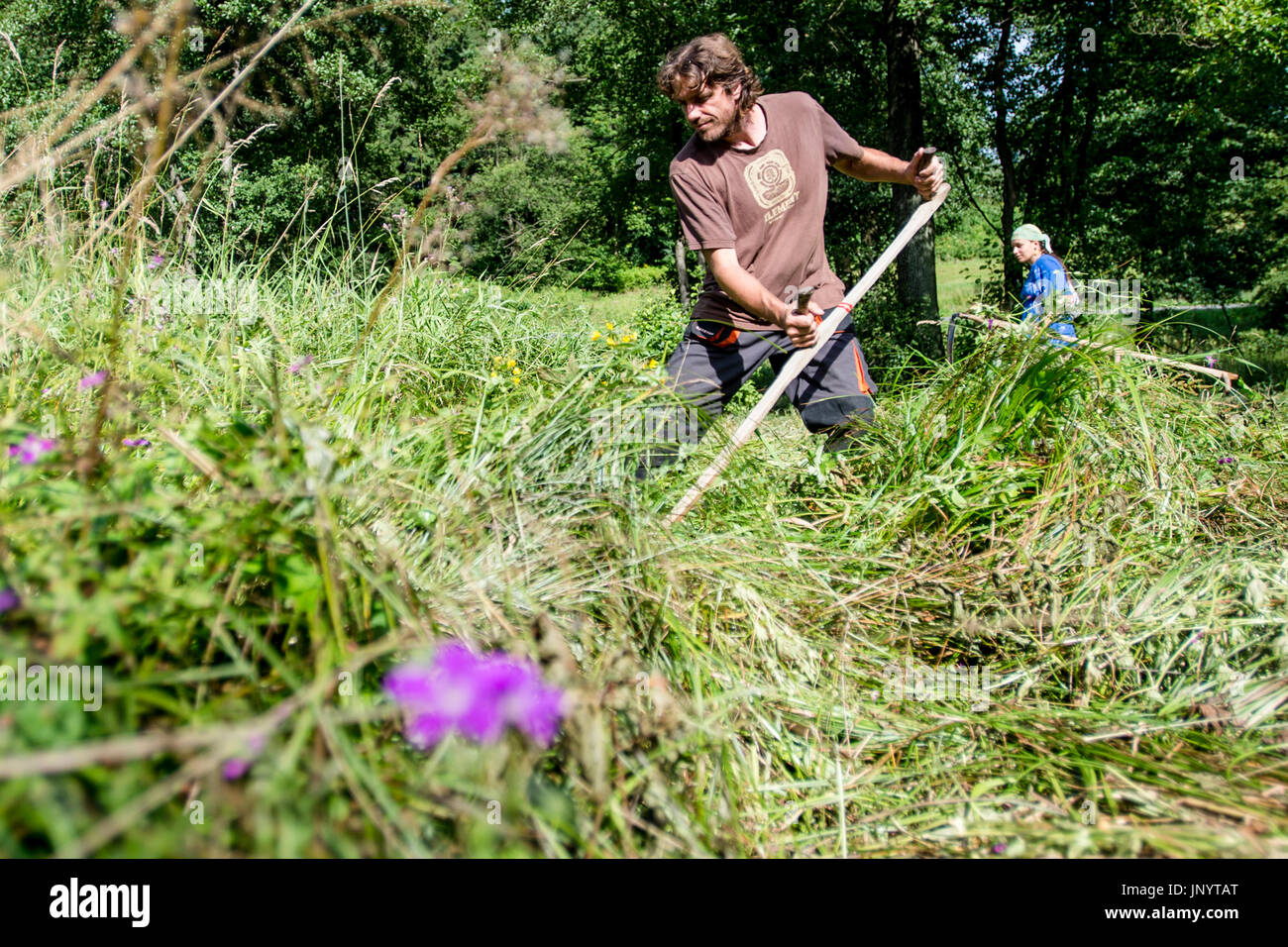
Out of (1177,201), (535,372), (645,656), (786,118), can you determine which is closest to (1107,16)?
(1177,201)

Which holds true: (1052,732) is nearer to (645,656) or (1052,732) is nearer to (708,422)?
(645,656)

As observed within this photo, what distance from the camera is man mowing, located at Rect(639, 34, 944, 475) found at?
9.22ft

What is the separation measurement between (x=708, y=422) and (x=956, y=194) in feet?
53.5

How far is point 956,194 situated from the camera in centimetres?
1616

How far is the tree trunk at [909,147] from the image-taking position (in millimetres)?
10117

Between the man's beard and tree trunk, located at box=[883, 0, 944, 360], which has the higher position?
tree trunk, located at box=[883, 0, 944, 360]

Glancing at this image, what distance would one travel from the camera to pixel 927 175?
9.87 feet

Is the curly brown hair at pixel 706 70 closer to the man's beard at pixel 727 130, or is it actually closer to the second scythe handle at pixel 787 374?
the man's beard at pixel 727 130

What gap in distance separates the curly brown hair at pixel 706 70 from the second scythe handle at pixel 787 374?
760 millimetres

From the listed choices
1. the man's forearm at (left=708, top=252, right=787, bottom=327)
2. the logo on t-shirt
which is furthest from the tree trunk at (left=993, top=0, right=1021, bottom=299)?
the man's forearm at (left=708, top=252, right=787, bottom=327)

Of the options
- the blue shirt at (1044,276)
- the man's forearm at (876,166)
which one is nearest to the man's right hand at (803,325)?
the man's forearm at (876,166)

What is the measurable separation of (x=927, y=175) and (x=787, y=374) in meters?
1.11

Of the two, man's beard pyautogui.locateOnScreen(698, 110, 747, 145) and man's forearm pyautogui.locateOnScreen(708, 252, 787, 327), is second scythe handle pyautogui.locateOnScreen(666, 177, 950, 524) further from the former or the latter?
man's beard pyautogui.locateOnScreen(698, 110, 747, 145)

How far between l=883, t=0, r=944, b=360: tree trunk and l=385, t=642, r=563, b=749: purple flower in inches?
384
